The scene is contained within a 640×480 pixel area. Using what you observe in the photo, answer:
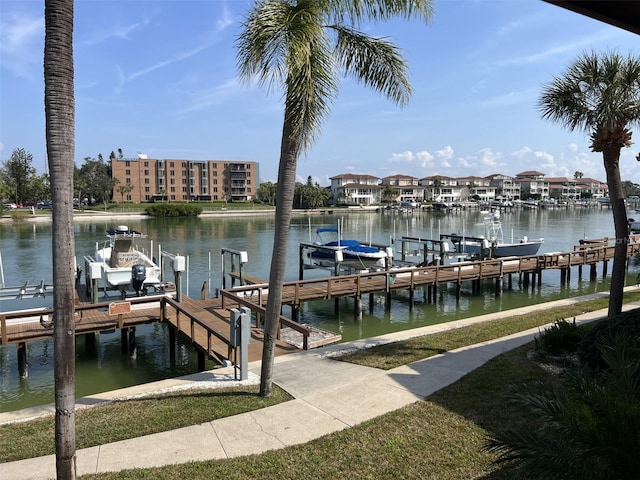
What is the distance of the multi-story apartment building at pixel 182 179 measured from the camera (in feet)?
414

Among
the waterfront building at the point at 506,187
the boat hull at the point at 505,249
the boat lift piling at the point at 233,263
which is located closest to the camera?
the boat lift piling at the point at 233,263

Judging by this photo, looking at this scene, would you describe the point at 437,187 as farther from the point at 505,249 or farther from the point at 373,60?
the point at 373,60

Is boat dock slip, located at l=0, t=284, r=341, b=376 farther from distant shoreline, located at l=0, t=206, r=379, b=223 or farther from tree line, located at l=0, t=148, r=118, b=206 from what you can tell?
tree line, located at l=0, t=148, r=118, b=206

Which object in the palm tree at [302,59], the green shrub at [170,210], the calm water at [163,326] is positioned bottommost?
the calm water at [163,326]

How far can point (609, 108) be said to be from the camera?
10.9 meters

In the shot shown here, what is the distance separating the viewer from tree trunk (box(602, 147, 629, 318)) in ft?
38.4

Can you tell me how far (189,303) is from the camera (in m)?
18.2

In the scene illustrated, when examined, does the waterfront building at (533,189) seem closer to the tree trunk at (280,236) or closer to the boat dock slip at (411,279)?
the boat dock slip at (411,279)

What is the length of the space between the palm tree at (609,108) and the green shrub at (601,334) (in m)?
2.40

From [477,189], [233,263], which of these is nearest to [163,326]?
[233,263]

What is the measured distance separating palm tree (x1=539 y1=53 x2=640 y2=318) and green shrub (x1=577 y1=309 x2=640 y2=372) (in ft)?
7.88

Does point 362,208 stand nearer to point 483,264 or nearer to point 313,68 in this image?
point 483,264

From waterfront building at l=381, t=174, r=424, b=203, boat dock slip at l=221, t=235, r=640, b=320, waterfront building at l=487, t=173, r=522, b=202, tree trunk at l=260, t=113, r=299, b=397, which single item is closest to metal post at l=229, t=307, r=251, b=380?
tree trunk at l=260, t=113, r=299, b=397

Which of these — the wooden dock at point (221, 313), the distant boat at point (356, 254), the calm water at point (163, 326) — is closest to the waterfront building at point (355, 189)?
the calm water at point (163, 326)
